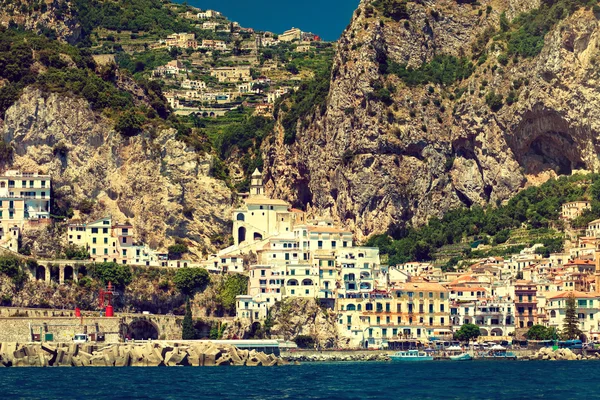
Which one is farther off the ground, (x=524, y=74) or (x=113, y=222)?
(x=524, y=74)

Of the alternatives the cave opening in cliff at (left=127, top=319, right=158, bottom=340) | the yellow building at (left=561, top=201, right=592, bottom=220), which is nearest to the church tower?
the cave opening in cliff at (left=127, top=319, right=158, bottom=340)

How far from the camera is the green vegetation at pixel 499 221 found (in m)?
139

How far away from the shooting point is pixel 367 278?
127 metres

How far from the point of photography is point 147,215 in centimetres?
13338

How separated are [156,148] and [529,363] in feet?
140

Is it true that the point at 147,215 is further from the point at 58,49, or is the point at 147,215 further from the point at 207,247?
the point at 58,49

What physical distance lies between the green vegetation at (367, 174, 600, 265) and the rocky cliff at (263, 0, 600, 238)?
2.47 m

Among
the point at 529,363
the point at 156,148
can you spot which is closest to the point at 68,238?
the point at 156,148

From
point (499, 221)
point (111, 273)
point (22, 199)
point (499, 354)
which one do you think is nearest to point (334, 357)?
point (499, 354)

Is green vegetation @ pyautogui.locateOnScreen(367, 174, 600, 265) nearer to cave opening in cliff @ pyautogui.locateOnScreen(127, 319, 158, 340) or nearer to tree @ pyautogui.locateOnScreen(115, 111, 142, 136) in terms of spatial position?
tree @ pyautogui.locateOnScreen(115, 111, 142, 136)

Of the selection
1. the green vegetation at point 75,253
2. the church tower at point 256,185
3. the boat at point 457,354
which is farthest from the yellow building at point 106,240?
the boat at point 457,354

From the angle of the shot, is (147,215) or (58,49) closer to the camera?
(147,215)

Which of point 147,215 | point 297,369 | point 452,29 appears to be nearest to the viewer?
point 297,369

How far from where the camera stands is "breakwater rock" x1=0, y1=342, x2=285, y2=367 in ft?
346
